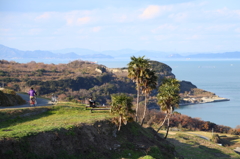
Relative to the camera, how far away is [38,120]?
21094mm

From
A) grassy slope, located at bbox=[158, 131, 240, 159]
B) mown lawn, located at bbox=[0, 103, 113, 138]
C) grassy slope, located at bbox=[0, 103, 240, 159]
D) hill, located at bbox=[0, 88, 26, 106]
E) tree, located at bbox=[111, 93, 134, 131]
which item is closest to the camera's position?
mown lawn, located at bbox=[0, 103, 113, 138]

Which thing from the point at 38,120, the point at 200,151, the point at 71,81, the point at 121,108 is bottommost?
the point at 200,151

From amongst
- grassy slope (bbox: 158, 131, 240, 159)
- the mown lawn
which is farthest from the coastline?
the mown lawn

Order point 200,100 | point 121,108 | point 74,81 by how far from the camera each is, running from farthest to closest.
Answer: point 200,100 → point 74,81 → point 121,108

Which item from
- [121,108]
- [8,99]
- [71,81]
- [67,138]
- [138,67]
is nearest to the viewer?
[67,138]

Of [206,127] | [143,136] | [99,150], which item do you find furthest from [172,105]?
[206,127]

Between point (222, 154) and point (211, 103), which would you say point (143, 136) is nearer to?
point (222, 154)

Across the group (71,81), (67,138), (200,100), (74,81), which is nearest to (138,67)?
(67,138)

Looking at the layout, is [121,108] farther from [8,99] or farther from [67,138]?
[8,99]

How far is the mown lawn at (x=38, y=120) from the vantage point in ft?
54.2

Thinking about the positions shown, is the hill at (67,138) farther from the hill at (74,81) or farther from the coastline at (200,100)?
the coastline at (200,100)

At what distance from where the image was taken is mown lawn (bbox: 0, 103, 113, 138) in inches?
651

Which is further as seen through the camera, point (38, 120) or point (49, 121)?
point (38, 120)

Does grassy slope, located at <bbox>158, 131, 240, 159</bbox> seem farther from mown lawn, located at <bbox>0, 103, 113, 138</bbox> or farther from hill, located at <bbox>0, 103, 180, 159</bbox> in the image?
mown lawn, located at <bbox>0, 103, 113, 138</bbox>
